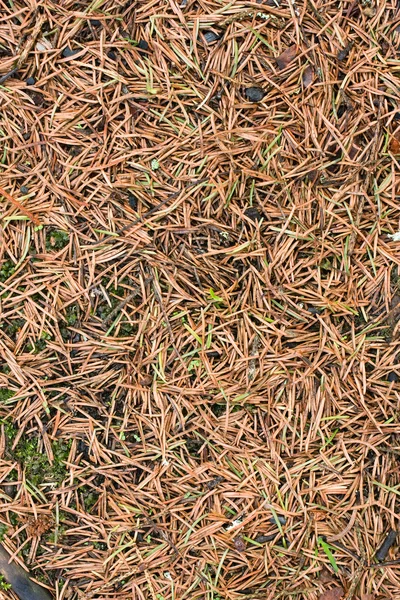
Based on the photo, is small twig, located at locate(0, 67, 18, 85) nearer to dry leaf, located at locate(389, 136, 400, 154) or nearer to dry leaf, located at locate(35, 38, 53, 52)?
dry leaf, located at locate(35, 38, 53, 52)

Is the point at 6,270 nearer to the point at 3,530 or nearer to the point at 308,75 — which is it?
the point at 3,530

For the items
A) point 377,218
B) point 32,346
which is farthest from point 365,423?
point 32,346

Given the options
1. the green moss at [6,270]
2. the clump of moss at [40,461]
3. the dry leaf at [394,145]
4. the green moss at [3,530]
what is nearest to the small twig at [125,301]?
the green moss at [6,270]

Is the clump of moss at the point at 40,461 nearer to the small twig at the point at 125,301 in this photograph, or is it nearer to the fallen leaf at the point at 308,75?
the small twig at the point at 125,301

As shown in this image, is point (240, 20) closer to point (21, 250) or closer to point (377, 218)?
point (377, 218)

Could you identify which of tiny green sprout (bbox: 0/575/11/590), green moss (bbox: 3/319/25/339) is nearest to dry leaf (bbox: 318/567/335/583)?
tiny green sprout (bbox: 0/575/11/590)

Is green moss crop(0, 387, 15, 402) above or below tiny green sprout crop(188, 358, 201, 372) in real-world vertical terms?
above
